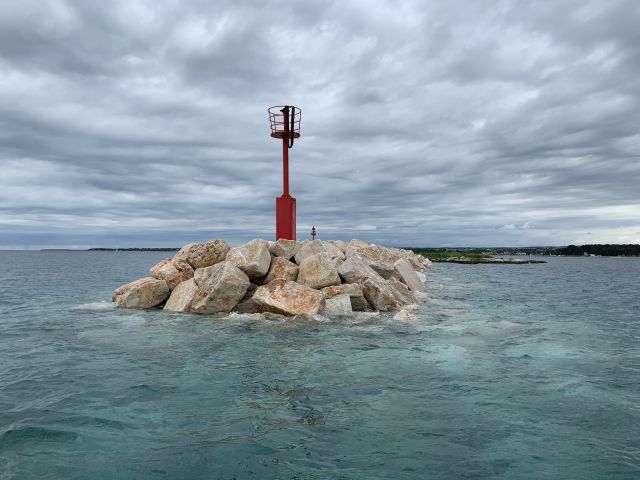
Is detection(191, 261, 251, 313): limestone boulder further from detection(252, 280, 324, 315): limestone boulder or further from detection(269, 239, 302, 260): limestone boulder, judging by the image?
detection(269, 239, 302, 260): limestone boulder

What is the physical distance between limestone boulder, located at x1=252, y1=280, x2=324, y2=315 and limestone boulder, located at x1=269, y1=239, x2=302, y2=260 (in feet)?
8.94

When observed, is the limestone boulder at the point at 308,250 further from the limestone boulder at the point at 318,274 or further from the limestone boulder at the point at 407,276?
the limestone boulder at the point at 407,276

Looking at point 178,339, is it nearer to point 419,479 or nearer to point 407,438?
point 407,438

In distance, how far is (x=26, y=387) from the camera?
783cm

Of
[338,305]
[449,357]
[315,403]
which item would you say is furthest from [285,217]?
[315,403]

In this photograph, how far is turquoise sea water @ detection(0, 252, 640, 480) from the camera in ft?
16.8

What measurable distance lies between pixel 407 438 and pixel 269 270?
11.7m

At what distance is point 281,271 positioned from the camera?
1669 centimetres

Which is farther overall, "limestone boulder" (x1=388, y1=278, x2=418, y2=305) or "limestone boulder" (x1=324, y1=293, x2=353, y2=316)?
"limestone boulder" (x1=388, y1=278, x2=418, y2=305)

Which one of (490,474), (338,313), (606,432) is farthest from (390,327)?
(490,474)

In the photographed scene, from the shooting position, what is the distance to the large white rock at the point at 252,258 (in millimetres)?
16078

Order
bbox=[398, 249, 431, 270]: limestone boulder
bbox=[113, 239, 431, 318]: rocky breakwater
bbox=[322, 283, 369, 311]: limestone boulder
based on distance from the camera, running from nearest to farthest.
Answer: bbox=[113, 239, 431, 318]: rocky breakwater → bbox=[322, 283, 369, 311]: limestone boulder → bbox=[398, 249, 431, 270]: limestone boulder

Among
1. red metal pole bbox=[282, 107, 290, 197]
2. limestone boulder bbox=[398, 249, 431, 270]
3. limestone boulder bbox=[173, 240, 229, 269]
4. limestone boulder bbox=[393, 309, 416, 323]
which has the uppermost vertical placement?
red metal pole bbox=[282, 107, 290, 197]

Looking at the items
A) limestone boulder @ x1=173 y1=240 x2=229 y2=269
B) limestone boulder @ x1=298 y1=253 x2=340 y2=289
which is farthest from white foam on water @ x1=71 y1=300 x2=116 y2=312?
limestone boulder @ x1=298 y1=253 x2=340 y2=289
